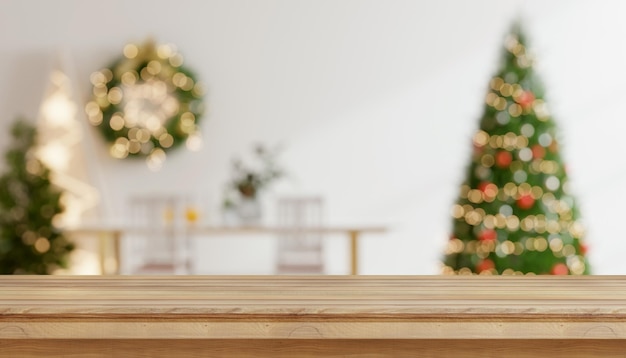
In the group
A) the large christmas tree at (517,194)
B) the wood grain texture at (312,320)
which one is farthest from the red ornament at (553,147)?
the wood grain texture at (312,320)

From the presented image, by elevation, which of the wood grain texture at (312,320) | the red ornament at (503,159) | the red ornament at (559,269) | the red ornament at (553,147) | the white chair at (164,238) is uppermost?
the red ornament at (553,147)

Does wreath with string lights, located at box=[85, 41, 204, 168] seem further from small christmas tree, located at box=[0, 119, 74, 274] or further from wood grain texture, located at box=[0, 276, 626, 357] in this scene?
wood grain texture, located at box=[0, 276, 626, 357]

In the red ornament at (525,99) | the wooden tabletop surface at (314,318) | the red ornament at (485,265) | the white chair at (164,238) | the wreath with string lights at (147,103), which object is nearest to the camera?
the wooden tabletop surface at (314,318)

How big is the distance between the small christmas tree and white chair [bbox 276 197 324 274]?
1.62 meters

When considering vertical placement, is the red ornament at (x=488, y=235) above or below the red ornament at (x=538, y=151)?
below

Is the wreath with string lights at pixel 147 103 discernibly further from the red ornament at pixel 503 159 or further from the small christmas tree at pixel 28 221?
the red ornament at pixel 503 159

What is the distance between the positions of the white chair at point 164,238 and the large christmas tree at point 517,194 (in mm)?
1666

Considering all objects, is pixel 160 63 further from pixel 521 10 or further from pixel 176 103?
pixel 521 10

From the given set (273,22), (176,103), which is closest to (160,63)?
(176,103)

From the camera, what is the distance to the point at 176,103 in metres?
7.97

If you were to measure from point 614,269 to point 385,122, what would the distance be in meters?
2.06

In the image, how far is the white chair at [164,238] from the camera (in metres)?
6.52

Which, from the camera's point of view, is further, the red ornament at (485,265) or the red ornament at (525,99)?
the red ornament at (525,99)

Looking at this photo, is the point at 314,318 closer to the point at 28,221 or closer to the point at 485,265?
the point at 485,265
